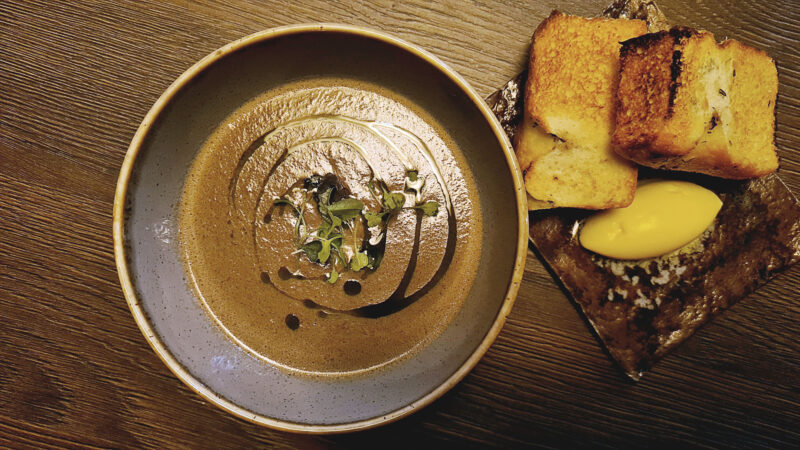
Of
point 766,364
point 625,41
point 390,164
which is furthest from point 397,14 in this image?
point 766,364

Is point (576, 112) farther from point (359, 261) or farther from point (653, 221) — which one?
point (359, 261)

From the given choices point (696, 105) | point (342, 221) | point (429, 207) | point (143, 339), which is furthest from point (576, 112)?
point (143, 339)

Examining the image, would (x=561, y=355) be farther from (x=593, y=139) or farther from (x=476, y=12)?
(x=476, y=12)

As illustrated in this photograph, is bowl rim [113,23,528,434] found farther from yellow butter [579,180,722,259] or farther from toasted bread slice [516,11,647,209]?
yellow butter [579,180,722,259]

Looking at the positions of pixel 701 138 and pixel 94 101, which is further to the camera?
pixel 94 101

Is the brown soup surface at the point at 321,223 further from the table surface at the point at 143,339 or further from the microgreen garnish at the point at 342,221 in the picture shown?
the table surface at the point at 143,339

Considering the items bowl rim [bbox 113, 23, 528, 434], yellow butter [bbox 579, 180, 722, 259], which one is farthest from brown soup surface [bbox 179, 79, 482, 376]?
yellow butter [bbox 579, 180, 722, 259]
